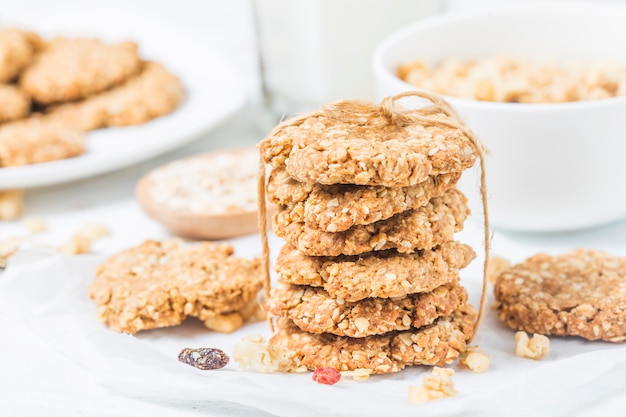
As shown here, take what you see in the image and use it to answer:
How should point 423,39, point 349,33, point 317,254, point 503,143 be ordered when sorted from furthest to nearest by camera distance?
point 349,33 → point 423,39 → point 503,143 → point 317,254

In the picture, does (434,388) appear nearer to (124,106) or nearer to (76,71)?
(124,106)

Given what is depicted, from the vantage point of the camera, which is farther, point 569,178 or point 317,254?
point 569,178

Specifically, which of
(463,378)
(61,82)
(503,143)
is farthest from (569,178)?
(61,82)

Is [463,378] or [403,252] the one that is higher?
[403,252]

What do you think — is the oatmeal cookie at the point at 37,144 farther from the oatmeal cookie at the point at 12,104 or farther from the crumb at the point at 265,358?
the crumb at the point at 265,358

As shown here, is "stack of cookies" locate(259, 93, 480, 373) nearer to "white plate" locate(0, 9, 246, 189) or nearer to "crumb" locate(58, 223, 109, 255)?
"crumb" locate(58, 223, 109, 255)

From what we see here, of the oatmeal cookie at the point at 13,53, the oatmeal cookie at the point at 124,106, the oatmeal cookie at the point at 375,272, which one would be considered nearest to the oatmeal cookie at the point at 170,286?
the oatmeal cookie at the point at 375,272

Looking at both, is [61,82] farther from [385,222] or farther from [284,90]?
[385,222]


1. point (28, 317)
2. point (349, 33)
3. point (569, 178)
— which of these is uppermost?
point (349, 33)
